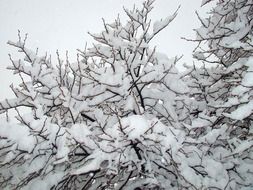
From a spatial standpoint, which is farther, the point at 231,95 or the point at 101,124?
the point at 231,95

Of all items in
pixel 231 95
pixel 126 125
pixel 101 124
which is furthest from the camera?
pixel 231 95

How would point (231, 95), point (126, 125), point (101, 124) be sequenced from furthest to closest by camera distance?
point (231, 95) → point (101, 124) → point (126, 125)

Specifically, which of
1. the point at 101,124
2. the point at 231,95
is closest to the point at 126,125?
the point at 101,124

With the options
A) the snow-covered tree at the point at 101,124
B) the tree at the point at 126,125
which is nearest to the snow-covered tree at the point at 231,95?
the tree at the point at 126,125

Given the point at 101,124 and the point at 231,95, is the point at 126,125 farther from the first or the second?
the point at 231,95

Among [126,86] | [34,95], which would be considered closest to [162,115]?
[126,86]

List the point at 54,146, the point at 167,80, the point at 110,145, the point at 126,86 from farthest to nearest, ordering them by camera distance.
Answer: the point at 167,80, the point at 126,86, the point at 54,146, the point at 110,145

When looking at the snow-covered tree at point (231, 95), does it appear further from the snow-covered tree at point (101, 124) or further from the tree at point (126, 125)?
the snow-covered tree at point (101, 124)

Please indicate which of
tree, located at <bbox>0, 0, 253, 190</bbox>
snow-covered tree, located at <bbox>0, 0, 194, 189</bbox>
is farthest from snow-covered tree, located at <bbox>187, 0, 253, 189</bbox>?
snow-covered tree, located at <bbox>0, 0, 194, 189</bbox>

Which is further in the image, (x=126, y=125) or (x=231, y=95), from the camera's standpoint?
(x=231, y=95)

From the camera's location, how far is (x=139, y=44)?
408 centimetres

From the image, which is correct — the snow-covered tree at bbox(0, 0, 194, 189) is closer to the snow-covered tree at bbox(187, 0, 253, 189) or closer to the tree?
the tree

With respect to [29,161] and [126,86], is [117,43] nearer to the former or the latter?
[126,86]

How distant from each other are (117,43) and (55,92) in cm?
102
